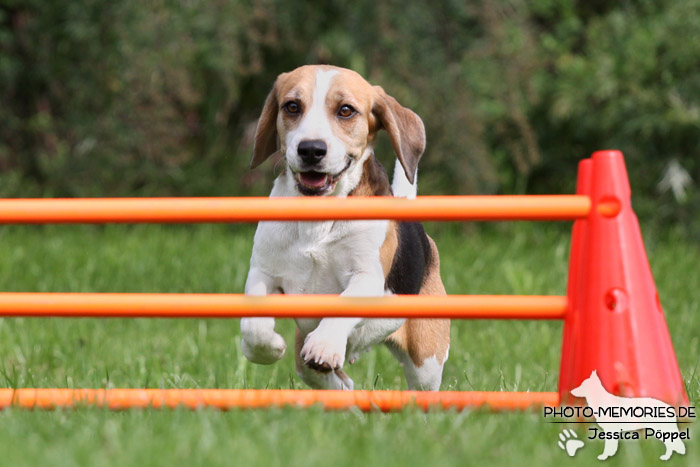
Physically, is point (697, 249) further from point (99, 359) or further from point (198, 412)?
point (198, 412)

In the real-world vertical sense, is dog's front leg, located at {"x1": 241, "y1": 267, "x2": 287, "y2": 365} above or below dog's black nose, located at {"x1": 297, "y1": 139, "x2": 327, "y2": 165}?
below

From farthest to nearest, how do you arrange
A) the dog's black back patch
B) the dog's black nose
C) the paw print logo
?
the dog's black back patch < the dog's black nose < the paw print logo

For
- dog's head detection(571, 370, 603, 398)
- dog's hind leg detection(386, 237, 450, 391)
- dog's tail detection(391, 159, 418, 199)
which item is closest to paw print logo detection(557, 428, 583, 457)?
dog's head detection(571, 370, 603, 398)

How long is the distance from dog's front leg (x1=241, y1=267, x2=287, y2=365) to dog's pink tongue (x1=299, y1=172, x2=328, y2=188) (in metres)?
0.40

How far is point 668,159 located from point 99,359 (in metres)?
5.68

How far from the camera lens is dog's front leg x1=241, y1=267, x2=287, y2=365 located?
10.3 feet

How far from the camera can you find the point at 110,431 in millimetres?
2367

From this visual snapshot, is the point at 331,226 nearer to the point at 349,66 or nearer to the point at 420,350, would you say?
the point at 420,350

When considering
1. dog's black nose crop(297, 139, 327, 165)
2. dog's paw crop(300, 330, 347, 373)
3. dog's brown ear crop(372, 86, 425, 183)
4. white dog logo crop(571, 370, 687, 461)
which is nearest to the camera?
white dog logo crop(571, 370, 687, 461)

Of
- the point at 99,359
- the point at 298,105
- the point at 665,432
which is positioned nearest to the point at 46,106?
the point at 99,359

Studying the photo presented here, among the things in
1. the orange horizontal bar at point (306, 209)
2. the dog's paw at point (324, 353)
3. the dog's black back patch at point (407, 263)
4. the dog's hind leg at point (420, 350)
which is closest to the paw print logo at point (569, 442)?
the orange horizontal bar at point (306, 209)

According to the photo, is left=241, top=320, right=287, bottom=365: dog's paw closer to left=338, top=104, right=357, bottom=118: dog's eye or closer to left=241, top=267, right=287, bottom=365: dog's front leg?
left=241, top=267, right=287, bottom=365: dog's front leg

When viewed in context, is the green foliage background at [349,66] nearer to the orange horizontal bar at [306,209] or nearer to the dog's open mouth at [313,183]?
the dog's open mouth at [313,183]

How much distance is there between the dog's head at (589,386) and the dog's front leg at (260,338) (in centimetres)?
103
